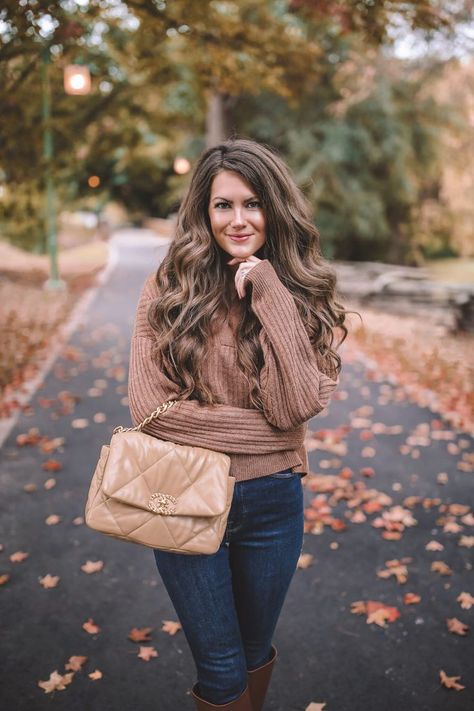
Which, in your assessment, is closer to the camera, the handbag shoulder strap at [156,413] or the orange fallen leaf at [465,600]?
the handbag shoulder strap at [156,413]

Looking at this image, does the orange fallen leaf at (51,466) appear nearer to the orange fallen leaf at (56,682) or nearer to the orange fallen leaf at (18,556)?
the orange fallen leaf at (18,556)

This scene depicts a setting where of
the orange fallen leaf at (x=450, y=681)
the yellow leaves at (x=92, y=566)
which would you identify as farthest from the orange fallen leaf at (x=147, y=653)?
the orange fallen leaf at (x=450, y=681)

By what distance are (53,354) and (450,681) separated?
24.4 feet

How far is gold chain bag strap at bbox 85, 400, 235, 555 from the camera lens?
1.78 m

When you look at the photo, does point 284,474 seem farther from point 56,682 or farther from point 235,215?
point 56,682

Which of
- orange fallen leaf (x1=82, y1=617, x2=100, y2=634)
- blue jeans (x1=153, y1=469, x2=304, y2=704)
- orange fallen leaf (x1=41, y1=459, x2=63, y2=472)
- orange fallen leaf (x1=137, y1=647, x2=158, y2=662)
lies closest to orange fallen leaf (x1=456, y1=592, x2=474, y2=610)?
orange fallen leaf (x1=137, y1=647, x2=158, y2=662)

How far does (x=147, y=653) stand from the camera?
3043 millimetres

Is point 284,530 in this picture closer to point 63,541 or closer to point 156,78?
point 63,541

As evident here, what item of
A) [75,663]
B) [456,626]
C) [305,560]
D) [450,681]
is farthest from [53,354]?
[450,681]

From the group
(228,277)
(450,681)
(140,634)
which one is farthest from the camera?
(140,634)

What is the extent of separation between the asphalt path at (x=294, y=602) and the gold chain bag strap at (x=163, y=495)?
3.60 ft

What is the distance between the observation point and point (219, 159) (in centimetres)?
206

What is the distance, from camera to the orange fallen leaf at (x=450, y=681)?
2.80 m

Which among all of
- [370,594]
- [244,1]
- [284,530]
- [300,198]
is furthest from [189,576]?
[244,1]
